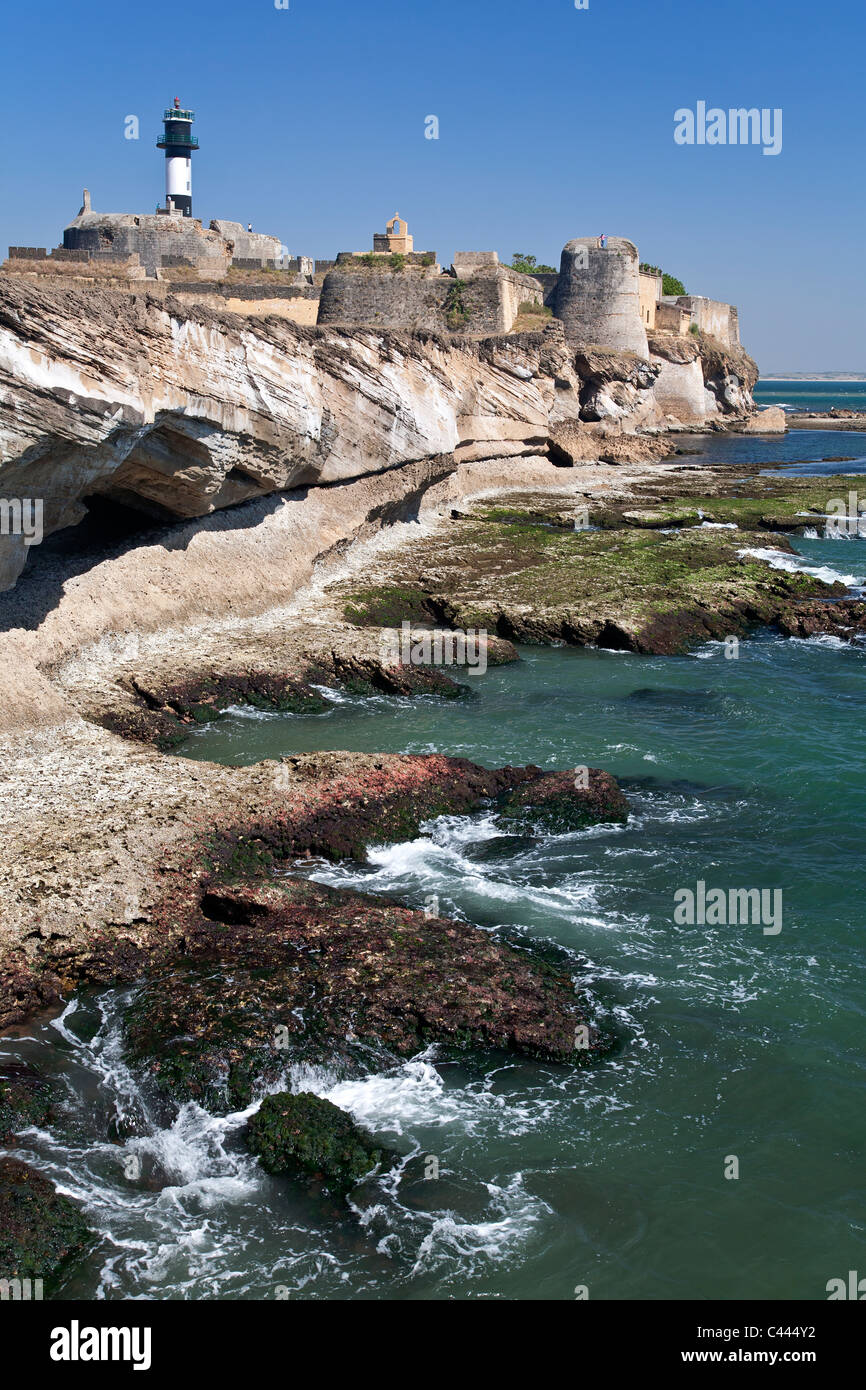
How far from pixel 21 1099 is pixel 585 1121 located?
4.24 m

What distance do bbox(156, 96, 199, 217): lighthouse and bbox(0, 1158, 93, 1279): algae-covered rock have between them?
68.6 metres

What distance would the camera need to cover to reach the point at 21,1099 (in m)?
8.16

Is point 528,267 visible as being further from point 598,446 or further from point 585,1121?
point 585,1121

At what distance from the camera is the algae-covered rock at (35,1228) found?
683 centimetres

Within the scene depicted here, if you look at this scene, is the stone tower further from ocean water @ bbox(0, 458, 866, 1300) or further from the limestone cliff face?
ocean water @ bbox(0, 458, 866, 1300)

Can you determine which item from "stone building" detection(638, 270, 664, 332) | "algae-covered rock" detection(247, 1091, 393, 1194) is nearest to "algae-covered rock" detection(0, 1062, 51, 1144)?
"algae-covered rock" detection(247, 1091, 393, 1194)

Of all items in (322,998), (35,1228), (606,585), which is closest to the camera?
(35,1228)

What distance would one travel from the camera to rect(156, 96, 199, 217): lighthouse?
6694 centimetres

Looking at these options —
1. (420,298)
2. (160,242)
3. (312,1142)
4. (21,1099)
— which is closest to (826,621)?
(312,1142)

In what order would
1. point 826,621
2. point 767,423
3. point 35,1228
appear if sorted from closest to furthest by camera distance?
point 35,1228 → point 826,621 → point 767,423

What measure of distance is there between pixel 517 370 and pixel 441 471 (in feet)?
34.4

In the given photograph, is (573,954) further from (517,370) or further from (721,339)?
(721,339)

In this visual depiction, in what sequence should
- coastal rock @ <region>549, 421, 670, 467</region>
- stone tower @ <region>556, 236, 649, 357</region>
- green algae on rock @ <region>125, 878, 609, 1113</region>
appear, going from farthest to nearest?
stone tower @ <region>556, 236, 649, 357</region> → coastal rock @ <region>549, 421, 670, 467</region> → green algae on rock @ <region>125, 878, 609, 1113</region>

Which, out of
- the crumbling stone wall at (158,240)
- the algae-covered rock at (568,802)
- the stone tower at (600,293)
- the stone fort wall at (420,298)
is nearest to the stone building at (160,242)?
the crumbling stone wall at (158,240)
